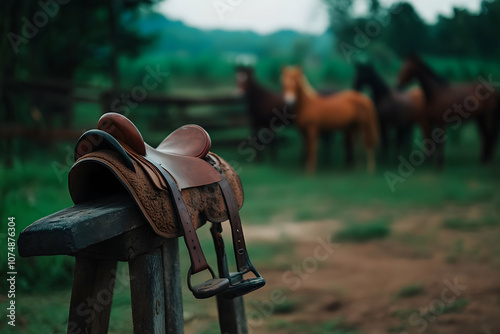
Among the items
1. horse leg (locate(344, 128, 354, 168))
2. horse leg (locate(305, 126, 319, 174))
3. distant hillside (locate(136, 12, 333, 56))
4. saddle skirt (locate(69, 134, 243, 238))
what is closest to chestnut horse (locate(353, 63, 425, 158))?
horse leg (locate(344, 128, 354, 168))

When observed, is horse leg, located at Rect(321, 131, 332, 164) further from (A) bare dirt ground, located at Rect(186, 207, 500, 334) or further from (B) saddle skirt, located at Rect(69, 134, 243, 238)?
(B) saddle skirt, located at Rect(69, 134, 243, 238)

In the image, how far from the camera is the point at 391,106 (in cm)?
1015

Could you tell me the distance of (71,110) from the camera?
9062 millimetres

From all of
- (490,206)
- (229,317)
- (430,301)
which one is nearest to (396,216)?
(490,206)

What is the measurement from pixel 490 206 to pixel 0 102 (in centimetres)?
659

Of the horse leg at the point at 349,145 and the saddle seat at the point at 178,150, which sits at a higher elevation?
the saddle seat at the point at 178,150

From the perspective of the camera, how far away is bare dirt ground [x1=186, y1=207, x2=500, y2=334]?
3.36m

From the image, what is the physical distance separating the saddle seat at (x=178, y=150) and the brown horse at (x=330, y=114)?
23.3ft

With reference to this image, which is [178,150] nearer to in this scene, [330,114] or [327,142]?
[330,114]

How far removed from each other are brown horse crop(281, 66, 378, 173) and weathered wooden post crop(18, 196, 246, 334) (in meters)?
7.59

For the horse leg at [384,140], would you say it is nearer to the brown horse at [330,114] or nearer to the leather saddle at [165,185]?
the brown horse at [330,114]

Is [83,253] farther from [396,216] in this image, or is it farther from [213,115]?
[213,115]

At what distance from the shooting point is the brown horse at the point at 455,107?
8805 millimetres

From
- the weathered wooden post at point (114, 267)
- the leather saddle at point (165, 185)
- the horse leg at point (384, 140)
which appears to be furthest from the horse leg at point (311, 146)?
the weathered wooden post at point (114, 267)
